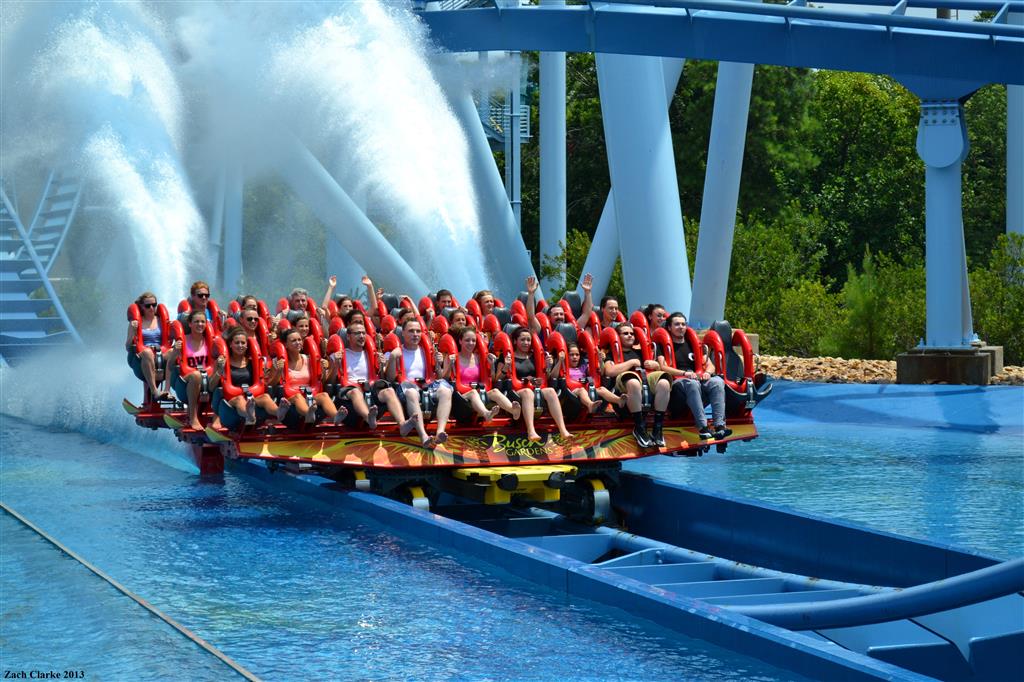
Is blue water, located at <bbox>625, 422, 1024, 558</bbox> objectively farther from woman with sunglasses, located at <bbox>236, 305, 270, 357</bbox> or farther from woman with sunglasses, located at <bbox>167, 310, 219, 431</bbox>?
woman with sunglasses, located at <bbox>167, 310, 219, 431</bbox>

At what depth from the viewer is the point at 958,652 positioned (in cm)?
727

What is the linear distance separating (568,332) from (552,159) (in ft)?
49.9

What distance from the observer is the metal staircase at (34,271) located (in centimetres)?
2281

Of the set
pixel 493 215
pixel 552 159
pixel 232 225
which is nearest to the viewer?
pixel 493 215

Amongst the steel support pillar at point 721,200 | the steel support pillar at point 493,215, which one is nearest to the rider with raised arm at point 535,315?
the steel support pillar at point 493,215

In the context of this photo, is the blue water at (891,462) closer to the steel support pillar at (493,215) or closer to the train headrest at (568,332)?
the train headrest at (568,332)

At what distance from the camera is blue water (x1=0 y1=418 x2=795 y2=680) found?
6.43 m

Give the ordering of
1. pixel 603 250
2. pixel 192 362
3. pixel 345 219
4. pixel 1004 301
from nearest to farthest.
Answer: pixel 192 362
pixel 345 219
pixel 1004 301
pixel 603 250

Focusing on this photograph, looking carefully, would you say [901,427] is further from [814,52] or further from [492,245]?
[492,245]

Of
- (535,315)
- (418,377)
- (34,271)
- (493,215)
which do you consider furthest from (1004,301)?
(34,271)

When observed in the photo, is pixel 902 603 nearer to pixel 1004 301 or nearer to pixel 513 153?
pixel 1004 301

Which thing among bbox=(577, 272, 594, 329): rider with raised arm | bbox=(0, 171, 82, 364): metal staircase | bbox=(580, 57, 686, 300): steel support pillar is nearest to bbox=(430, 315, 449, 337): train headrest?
bbox=(577, 272, 594, 329): rider with raised arm

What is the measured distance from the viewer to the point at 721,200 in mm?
20594

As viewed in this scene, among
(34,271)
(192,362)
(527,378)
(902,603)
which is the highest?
(34,271)
